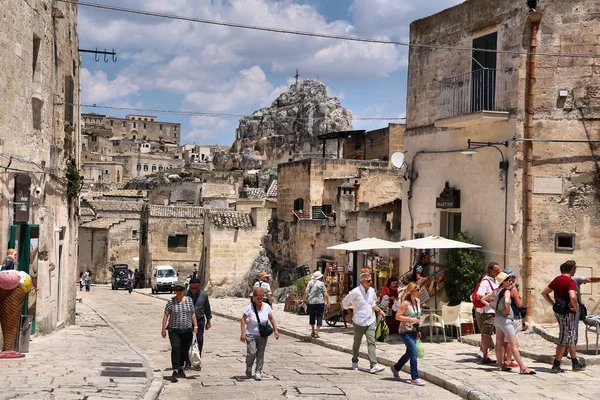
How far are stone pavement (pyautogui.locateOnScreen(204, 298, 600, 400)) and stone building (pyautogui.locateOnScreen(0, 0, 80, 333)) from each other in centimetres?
642

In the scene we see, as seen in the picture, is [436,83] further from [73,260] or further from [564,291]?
[73,260]

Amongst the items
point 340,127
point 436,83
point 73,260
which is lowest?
point 73,260

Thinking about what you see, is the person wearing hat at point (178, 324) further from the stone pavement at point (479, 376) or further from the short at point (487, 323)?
the short at point (487, 323)

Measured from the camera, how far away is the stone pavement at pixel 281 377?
428 inches

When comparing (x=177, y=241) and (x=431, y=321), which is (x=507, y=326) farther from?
(x=177, y=241)

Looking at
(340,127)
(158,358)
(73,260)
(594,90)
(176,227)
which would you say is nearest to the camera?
(158,358)

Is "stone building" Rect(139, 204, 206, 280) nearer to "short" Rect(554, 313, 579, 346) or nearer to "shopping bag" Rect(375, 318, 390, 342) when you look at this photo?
"shopping bag" Rect(375, 318, 390, 342)

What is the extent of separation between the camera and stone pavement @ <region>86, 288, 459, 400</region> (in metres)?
10.9

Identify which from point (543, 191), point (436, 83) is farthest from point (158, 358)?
point (436, 83)

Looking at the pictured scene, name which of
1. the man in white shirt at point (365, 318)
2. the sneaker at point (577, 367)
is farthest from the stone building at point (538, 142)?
the man in white shirt at point (365, 318)

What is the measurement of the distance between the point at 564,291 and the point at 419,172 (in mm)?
9702

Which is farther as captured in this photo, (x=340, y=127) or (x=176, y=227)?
(x=340, y=127)

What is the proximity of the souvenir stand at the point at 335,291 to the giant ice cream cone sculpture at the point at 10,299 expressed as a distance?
31.8ft

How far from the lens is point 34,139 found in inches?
609
